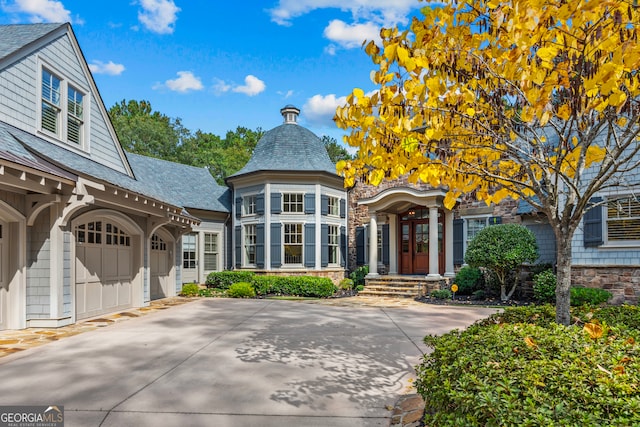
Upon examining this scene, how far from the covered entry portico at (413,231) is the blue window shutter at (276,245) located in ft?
11.2

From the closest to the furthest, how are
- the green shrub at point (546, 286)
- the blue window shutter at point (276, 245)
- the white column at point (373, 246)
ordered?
the green shrub at point (546, 286), the white column at point (373, 246), the blue window shutter at point (276, 245)

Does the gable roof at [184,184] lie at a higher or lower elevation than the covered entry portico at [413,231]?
higher

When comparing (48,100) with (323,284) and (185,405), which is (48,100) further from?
(323,284)

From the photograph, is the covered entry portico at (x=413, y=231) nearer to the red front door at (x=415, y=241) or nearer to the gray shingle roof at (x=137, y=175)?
the red front door at (x=415, y=241)

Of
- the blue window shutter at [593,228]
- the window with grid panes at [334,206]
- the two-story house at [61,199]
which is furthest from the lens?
the window with grid panes at [334,206]

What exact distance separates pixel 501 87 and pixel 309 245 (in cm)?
1299

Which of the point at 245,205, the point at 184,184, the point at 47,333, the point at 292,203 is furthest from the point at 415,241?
the point at 47,333

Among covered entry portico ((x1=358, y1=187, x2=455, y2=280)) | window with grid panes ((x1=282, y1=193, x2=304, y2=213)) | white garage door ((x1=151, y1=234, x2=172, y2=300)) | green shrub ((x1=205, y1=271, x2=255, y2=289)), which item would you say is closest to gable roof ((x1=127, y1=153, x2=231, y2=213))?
white garage door ((x1=151, y1=234, x2=172, y2=300))

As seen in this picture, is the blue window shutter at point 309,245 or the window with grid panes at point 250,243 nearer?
the blue window shutter at point 309,245

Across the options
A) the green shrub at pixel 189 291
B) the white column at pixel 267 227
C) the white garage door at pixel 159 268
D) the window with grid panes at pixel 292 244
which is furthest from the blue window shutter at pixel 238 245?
the white garage door at pixel 159 268

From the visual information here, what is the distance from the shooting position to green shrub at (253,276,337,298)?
1457 centimetres

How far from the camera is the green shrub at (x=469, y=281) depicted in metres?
13.6

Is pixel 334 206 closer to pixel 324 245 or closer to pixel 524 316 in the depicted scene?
pixel 324 245

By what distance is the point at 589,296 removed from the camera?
10180mm
